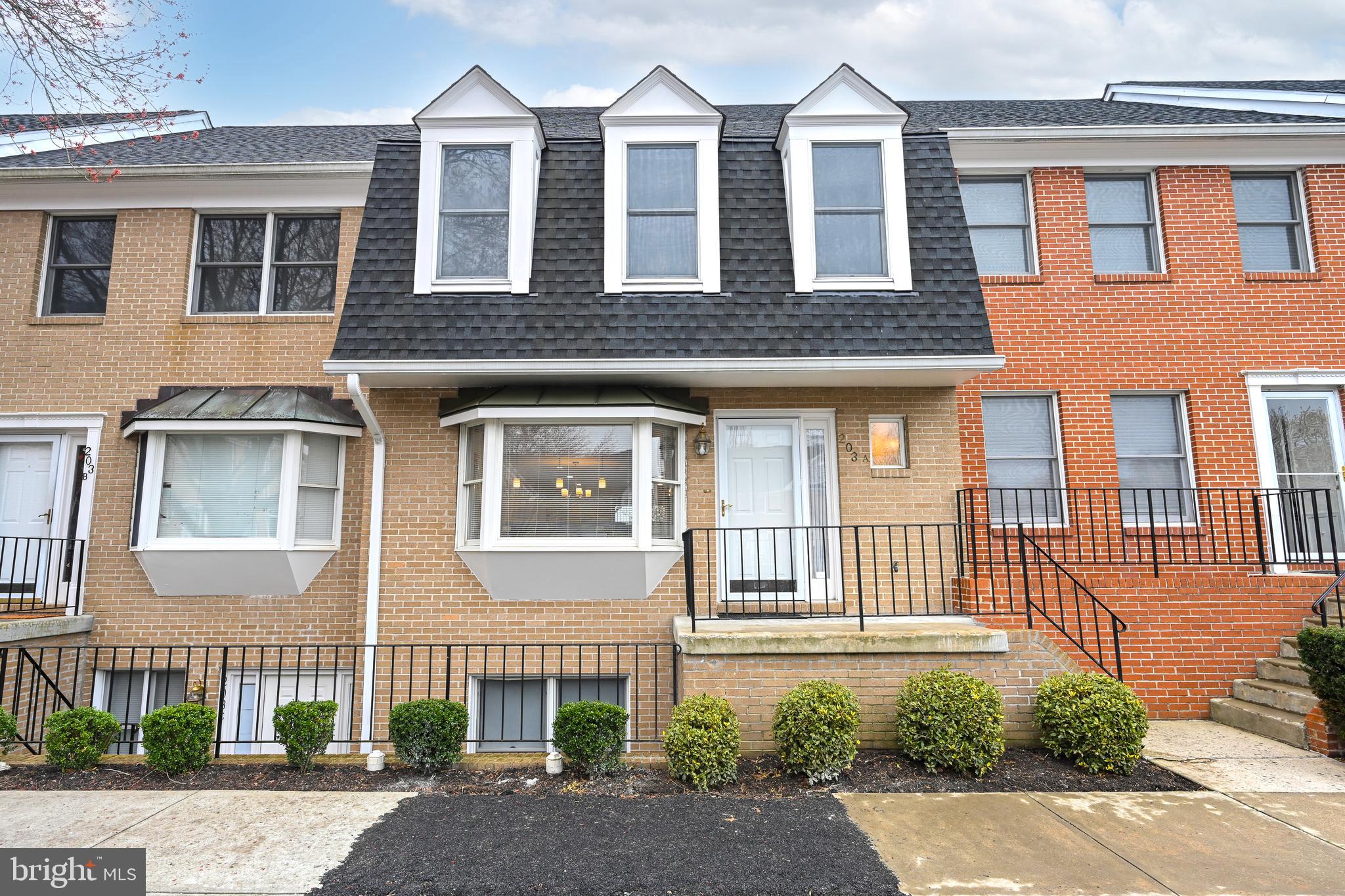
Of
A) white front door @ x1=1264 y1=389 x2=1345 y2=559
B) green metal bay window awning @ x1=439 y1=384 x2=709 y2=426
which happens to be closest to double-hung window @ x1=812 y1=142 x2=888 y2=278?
green metal bay window awning @ x1=439 y1=384 x2=709 y2=426

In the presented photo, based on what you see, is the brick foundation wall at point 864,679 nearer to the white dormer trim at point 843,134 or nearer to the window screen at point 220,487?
the white dormer trim at point 843,134

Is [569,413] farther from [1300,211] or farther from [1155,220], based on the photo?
[1300,211]

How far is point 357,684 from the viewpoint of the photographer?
7.71 metres

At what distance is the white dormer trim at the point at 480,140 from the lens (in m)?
7.82

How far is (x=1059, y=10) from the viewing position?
43.5 ft

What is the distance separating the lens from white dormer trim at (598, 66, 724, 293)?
7859mm

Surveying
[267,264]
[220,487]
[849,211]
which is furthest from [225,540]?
[849,211]

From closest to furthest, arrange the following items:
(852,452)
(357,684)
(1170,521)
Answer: (357,684) → (852,452) → (1170,521)

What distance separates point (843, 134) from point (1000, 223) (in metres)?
2.70

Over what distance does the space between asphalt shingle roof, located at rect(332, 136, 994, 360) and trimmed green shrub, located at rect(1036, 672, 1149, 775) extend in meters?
3.40

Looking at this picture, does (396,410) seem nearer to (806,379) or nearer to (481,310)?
(481,310)

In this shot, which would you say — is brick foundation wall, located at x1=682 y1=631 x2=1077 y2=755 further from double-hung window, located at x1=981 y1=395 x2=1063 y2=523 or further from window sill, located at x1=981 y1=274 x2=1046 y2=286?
window sill, located at x1=981 y1=274 x2=1046 y2=286

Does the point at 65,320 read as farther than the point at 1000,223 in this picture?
No

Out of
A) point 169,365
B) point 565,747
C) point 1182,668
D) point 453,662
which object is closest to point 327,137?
point 169,365
